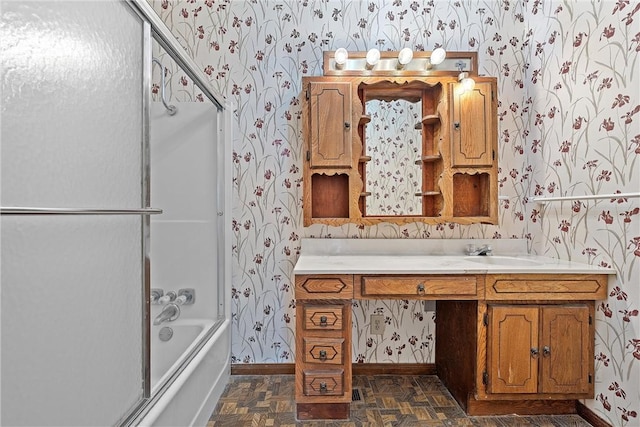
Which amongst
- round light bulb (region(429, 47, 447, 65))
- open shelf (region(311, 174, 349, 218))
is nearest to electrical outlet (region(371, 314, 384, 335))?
open shelf (region(311, 174, 349, 218))

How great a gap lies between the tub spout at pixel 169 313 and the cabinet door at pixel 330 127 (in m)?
1.06

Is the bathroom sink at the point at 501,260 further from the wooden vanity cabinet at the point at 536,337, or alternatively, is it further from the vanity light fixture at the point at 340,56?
the vanity light fixture at the point at 340,56

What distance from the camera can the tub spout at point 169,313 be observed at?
1882mm

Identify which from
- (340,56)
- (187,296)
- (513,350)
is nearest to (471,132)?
(340,56)

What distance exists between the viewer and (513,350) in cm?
178

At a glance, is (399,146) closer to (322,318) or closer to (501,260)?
(501,260)

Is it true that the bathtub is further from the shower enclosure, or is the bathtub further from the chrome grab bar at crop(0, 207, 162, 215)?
the chrome grab bar at crop(0, 207, 162, 215)

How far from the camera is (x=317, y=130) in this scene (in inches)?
82.7

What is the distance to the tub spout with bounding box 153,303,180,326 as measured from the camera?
74.1 inches

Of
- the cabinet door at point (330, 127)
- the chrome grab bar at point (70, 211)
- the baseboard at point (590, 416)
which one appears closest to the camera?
the chrome grab bar at point (70, 211)

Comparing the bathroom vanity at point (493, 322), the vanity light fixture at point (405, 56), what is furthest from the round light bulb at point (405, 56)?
the bathroom vanity at point (493, 322)

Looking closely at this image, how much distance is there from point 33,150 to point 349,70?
171cm

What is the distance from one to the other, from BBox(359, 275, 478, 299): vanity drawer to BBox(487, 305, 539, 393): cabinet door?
0.18 meters

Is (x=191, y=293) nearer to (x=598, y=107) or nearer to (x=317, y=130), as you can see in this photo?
(x=317, y=130)
